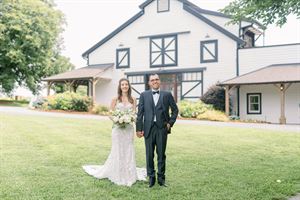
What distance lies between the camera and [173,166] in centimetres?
909

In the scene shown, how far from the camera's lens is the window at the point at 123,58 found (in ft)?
106

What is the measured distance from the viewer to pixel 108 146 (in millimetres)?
12109

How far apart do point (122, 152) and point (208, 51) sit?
2221 cm

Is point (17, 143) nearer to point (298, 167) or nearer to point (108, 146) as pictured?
point (108, 146)

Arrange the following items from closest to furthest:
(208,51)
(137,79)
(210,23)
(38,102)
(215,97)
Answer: (215,97)
(210,23)
(208,51)
(38,102)
(137,79)

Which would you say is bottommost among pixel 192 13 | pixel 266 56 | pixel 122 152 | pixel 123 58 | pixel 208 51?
pixel 122 152

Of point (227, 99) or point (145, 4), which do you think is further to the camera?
point (145, 4)

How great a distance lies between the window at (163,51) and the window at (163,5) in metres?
2.12

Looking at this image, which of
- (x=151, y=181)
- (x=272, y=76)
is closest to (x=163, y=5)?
(x=272, y=76)

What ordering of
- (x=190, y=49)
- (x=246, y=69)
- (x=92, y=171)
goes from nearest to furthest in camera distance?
1. (x=92, y=171)
2. (x=246, y=69)
3. (x=190, y=49)

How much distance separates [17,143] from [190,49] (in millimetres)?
19434

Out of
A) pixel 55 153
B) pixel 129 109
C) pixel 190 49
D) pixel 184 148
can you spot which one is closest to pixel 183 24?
pixel 190 49

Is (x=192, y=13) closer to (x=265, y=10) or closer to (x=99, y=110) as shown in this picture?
(x=99, y=110)

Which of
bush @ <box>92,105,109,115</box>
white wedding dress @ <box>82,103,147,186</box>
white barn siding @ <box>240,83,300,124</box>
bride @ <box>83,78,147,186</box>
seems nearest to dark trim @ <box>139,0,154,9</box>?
bush @ <box>92,105,109,115</box>
